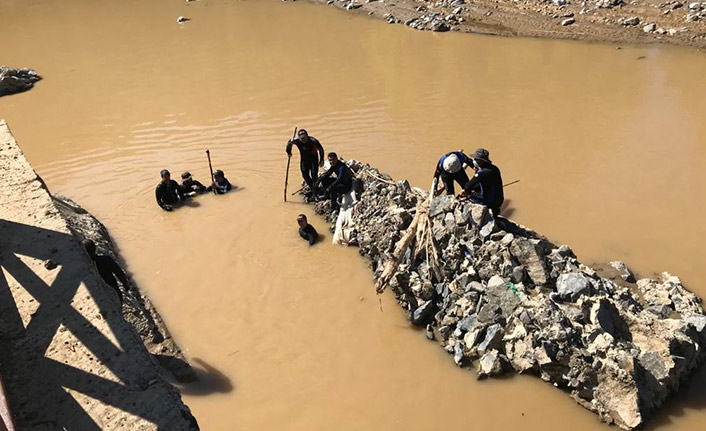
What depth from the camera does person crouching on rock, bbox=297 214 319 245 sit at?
887 cm

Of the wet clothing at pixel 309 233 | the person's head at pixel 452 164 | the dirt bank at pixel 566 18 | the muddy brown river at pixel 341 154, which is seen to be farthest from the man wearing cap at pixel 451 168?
the dirt bank at pixel 566 18

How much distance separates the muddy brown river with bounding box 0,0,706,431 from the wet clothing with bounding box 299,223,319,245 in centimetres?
15

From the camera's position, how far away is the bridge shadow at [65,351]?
3408 millimetres

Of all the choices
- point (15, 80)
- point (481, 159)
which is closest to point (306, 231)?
point (481, 159)

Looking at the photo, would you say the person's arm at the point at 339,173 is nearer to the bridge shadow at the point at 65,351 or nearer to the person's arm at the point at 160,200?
the person's arm at the point at 160,200

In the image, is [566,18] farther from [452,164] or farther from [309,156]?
[452,164]

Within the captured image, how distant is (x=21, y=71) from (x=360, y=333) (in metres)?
14.8

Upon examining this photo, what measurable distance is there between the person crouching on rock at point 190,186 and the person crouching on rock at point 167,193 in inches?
7.0

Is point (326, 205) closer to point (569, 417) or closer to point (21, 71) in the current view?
point (569, 417)

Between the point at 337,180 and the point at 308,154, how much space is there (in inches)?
34.9

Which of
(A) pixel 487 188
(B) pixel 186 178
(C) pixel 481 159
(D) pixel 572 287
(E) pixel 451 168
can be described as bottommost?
(B) pixel 186 178

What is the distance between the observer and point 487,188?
748cm

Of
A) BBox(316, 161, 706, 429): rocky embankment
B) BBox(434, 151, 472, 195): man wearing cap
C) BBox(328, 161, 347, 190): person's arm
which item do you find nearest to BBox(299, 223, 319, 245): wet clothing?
BBox(328, 161, 347, 190): person's arm

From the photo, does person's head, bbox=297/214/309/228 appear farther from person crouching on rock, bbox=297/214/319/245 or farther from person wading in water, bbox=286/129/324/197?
person wading in water, bbox=286/129/324/197
